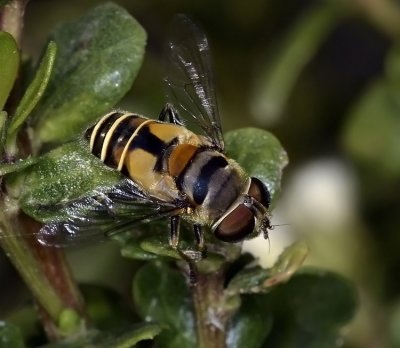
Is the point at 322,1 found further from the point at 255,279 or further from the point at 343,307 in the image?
the point at 255,279

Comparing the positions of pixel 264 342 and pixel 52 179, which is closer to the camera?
pixel 52 179

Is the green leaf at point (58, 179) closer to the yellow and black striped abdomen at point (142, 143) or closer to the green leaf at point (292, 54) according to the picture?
the yellow and black striped abdomen at point (142, 143)

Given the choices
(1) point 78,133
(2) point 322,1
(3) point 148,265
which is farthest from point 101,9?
(2) point 322,1

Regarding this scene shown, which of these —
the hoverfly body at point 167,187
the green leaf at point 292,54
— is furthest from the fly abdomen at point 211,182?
the green leaf at point 292,54

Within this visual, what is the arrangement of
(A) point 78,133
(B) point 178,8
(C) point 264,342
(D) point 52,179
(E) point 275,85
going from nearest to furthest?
1. (D) point 52,179
2. (A) point 78,133
3. (C) point 264,342
4. (E) point 275,85
5. (B) point 178,8

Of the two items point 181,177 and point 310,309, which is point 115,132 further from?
point 310,309

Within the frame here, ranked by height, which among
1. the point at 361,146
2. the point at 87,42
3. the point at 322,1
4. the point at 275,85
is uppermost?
the point at 87,42
